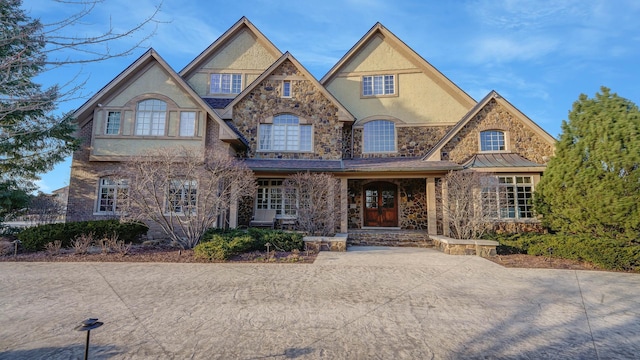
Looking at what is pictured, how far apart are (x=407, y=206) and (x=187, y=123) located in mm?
11282

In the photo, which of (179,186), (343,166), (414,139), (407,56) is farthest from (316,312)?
(407,56)

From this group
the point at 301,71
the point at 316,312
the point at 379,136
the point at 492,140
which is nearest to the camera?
the point at 316,312

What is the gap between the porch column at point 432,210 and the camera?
12672 millimetres

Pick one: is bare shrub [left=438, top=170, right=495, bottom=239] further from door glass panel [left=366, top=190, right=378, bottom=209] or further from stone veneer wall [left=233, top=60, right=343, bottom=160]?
stone veneer wall [left=233, top=60, right=343, bottom=160]

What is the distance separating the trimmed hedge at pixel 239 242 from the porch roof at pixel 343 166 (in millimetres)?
3254

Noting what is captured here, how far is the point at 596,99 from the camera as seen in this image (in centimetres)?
963

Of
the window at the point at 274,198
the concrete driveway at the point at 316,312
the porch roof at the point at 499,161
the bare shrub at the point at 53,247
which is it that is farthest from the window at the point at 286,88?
the bare shrub at the point at 53,247

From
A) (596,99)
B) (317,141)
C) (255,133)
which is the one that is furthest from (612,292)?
(255,133)

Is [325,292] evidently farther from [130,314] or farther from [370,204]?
[370,204]

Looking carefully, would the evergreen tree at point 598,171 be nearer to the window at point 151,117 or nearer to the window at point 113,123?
the window at point 151,117

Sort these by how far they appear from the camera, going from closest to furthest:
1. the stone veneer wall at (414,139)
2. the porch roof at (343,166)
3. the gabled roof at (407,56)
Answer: the porch roof at (343,166), the stone veneer wall at (414,139), the gabled roof at (407,56)

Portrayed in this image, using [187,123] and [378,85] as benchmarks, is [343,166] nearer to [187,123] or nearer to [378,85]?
[378,85]

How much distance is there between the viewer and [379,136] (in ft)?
52.6

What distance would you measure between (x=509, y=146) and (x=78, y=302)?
15.5m
